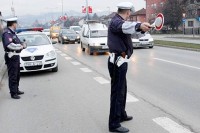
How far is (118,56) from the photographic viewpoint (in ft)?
17.4

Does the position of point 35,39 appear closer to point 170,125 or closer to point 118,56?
Result: point 118,56

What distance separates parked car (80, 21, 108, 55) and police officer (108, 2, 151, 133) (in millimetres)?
14602

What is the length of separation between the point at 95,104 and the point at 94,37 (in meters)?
14.0

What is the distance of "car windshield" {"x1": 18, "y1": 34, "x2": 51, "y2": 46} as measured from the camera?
13.4m

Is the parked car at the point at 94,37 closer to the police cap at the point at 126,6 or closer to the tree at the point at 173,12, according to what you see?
the police cap at the point at 126,6

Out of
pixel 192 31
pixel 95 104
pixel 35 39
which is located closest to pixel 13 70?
pixel 95 104

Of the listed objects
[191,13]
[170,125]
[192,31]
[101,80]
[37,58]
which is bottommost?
[170,125]

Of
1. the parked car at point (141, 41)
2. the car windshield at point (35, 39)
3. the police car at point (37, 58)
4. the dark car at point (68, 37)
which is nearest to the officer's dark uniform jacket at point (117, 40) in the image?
the police car at point (37, 58)

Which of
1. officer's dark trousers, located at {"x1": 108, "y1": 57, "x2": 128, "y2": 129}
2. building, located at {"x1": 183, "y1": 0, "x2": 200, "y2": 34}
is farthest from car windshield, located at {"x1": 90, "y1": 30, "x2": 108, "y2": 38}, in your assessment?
building, located at {"x1": 183, "y1": 0, "x2": 200, "y2": 34}

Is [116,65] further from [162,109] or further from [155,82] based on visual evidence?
[155,82]

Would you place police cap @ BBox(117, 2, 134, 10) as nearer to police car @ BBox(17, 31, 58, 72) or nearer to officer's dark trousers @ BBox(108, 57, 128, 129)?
officer's dark trousers @ BBox(108, 57, 128, 129)

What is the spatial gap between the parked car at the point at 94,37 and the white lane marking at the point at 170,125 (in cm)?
1413

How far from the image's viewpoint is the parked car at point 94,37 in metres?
20.1

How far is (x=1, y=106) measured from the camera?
7699mm
